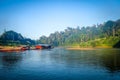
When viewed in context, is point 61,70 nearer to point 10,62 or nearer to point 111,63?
point 111,63

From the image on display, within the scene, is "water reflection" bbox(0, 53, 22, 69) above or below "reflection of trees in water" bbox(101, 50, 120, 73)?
above

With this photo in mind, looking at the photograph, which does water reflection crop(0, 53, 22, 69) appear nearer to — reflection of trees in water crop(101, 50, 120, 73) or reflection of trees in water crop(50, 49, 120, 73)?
reflection of trees in water crop(50, 49, 120, 73)

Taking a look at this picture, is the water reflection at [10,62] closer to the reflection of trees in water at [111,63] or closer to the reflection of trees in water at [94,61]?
the reflection of trees in water at [94,61]

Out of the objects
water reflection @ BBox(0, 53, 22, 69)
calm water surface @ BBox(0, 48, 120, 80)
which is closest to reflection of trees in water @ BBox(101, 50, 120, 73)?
calm water surface @ BBox(0, 48, 120, 80)

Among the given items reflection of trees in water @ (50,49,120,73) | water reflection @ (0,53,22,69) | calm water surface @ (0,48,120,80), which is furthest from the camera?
water reflection @ (0,53,22,69)

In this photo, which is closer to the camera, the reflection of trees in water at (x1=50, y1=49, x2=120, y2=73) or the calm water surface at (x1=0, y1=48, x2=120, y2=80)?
the calm water surface at (x1=0, y1=48, x2=120, y2=80)

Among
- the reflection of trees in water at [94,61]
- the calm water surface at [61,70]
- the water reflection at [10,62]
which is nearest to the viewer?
the calm water surface at [61,70]

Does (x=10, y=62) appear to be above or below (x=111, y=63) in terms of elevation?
above

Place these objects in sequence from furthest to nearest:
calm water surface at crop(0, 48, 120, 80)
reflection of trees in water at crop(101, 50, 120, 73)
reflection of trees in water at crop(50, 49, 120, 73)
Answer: reflection of trees in water at crop(50, 49, 120, 73) → reflection of trees in water at crop(101, 50, 120, 73) → calm water surface at crop(0, 48, 120, 80)

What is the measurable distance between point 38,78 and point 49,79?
3.03m

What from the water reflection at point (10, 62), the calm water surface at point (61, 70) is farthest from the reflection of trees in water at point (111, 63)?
the water reflection at point (10, 62)

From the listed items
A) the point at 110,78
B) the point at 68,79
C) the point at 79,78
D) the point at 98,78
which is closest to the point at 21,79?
the point at 68,79

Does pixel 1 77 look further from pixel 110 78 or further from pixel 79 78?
pixel 110 78

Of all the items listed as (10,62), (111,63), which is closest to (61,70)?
(111,63)
